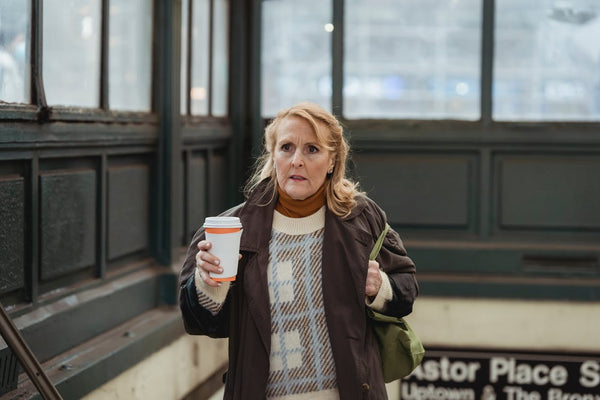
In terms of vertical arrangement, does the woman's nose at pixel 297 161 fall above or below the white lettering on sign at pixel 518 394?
above

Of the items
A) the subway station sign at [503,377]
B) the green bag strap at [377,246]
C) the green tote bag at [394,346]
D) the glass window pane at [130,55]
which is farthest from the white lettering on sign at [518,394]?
the green bag strap at [377,246]

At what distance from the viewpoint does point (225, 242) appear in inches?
97.9

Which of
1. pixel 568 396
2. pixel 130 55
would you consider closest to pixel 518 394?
pixel 568 396

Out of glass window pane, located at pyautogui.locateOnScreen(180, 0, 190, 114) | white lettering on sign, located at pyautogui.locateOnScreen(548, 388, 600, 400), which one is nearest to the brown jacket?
glass window pane, located at pyautogui.locateOnScreen(180, 0, 190, 114)

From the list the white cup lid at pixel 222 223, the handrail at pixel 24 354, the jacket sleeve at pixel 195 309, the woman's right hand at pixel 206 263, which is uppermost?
the white cup lid at pixel 222 223

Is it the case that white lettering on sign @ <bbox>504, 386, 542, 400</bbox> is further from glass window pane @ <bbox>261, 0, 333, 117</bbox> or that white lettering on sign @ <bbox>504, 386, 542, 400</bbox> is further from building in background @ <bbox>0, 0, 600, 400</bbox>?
glass window pane @ <bbox>261, 0, 333, 117</bbox>

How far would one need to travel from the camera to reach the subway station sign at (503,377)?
6719 mm

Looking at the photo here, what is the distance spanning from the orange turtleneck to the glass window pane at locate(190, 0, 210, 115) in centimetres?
356

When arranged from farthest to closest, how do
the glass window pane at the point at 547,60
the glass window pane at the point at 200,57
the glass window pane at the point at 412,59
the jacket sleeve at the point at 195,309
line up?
the glass window pane at the point at 412,59
the glass window pane at the point at 547,60
the glass window pane at the point at 200,57
the jacket sleeve at the point at 195,309

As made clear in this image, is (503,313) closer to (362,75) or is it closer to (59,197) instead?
(362,75)

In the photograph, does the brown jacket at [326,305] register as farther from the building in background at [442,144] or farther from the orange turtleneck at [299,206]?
the building in background at [442,144]

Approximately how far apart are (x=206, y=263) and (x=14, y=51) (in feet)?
6.08

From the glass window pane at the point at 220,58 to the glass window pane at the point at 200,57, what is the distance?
0.72ft

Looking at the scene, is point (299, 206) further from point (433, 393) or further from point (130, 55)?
point (433, 393)
